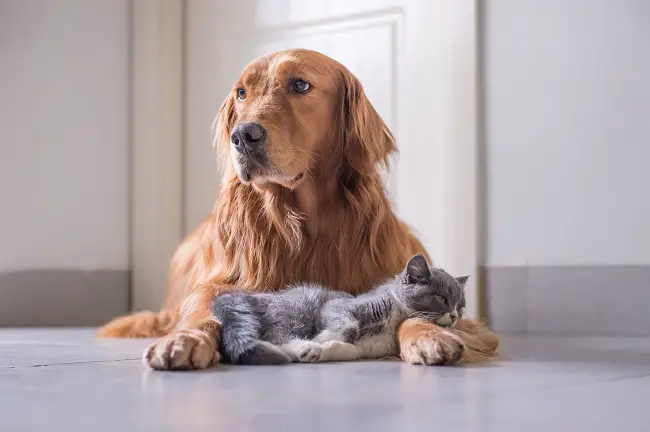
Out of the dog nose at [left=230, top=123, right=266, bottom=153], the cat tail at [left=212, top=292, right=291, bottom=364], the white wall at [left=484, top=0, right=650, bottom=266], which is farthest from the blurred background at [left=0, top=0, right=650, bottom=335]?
the cat tail at [left=212, top=292, right=291, bottom=364]

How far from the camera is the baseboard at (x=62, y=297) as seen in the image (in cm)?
294

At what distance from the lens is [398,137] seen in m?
2.76

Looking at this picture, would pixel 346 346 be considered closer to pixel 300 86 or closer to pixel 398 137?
pixel 300 86

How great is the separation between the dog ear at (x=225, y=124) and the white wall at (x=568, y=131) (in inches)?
35.1

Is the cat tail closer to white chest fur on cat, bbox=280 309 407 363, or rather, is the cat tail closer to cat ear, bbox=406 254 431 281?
white chest fur on cat, bbox=280 309 407 363

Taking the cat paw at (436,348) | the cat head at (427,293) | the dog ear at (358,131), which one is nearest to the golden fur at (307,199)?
the dog ear at (358,131)

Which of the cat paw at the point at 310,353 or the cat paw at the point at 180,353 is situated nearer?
the cat paw at the point at 180,353

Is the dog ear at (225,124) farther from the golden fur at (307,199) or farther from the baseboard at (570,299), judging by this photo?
the baseboard at (570,299)

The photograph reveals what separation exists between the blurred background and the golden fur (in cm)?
66

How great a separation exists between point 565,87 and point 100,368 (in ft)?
5.26

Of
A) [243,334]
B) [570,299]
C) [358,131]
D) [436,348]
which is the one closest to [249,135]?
[358,131]

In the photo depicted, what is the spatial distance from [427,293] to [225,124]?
0.76 metres

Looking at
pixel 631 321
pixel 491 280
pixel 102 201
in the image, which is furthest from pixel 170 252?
pixel 631 321

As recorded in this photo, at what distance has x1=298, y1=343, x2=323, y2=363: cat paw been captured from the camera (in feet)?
5.17
